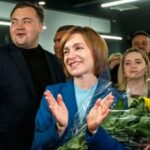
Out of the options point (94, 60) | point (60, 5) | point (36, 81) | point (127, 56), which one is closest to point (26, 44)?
point (36, 81)

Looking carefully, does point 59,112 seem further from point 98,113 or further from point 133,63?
point 133,63

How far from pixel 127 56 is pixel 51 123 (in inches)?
58.0

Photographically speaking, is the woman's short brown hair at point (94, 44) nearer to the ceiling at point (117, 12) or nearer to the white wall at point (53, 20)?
the white wall at point (53, 20)

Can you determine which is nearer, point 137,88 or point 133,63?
point 137,88

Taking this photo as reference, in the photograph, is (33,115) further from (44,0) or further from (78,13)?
(78,13)

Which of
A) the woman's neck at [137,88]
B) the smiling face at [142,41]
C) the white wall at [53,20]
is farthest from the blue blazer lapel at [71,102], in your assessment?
the white wall at [53,20]

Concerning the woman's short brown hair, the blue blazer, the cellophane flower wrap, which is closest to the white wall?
the woman's short brown hair

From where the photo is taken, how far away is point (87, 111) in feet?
4.44

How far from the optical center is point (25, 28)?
2.53 m

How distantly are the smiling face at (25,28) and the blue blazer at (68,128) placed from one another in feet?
3.02

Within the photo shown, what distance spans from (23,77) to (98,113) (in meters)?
1.15

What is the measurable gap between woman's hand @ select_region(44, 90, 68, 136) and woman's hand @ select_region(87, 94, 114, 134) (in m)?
0.13

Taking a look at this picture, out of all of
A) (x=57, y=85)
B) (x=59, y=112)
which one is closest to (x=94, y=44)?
(x=57, y=85)

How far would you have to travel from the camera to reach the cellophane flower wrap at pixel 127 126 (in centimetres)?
126
